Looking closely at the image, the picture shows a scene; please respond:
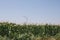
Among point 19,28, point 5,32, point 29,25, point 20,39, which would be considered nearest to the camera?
point 20,39

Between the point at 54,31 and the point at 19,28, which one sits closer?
the point at 19,28

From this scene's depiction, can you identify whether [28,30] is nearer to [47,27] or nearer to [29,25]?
[29,25]

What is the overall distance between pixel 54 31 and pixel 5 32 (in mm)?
5294

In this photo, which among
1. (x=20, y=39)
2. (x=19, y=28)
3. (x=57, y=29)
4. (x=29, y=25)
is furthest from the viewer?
(x=57, y=29)

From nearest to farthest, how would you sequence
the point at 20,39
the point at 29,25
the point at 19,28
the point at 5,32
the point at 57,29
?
the point at 20,39, the point at 5,32, the point at 19,28, the point at 29,25, the point at 57,29

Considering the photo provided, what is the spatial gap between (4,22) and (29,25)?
2003 mm

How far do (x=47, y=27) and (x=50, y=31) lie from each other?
16.5 inches

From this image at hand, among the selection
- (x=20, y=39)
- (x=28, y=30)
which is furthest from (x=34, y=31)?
(x=20, y=39)

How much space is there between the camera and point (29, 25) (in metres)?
18.0

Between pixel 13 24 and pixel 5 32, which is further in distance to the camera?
pixel 13 24

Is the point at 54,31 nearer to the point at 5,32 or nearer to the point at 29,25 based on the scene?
the point at 29,25

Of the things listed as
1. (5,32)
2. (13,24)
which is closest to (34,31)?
(13,24)

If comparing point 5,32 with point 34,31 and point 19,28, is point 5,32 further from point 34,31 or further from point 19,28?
point 34,31

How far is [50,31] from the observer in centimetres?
1870
